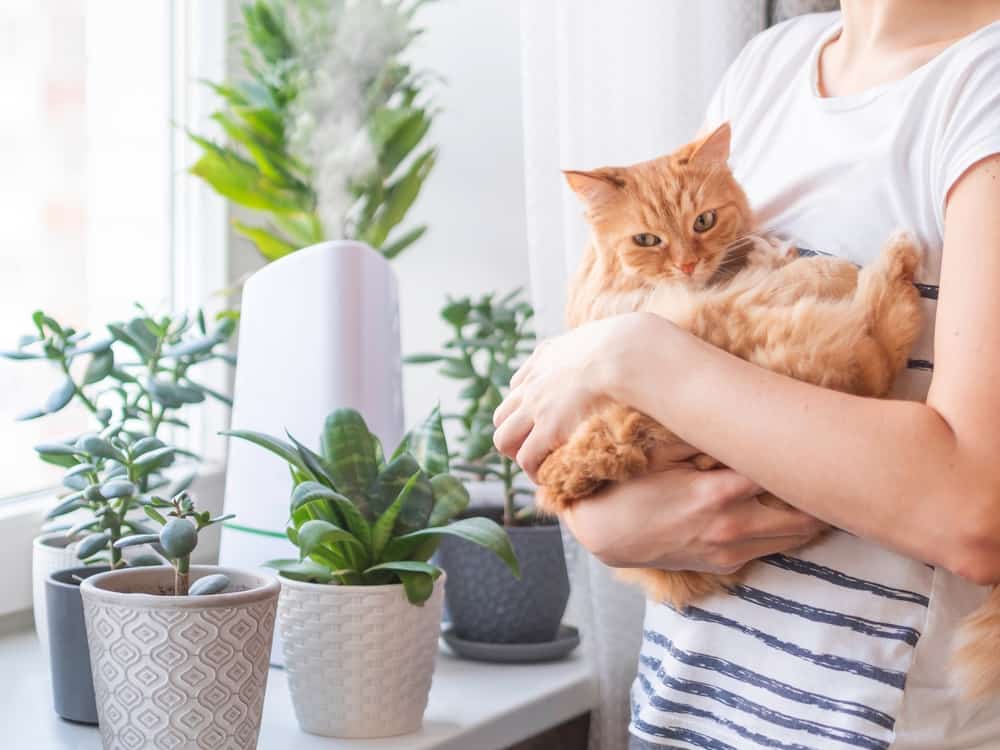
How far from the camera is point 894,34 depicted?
0.96 m

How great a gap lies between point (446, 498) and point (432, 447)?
94mm

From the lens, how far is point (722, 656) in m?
0.95

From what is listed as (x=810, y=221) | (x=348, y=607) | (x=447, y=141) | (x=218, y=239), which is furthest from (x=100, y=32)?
(x=810, y=221)

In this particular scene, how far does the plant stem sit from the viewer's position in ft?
3.23

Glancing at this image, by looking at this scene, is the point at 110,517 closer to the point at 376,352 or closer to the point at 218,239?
the point at 376,352

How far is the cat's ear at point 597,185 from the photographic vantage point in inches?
40.6

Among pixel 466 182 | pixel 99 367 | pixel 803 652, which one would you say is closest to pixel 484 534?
pixel 803 652

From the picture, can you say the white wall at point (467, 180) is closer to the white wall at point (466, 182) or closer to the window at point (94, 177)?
the white wall at point (466, 182)

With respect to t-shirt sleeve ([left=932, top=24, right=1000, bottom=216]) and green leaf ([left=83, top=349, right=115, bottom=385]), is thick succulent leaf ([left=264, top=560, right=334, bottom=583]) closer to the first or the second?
green leaf ([left=83, top=349, right=115, bottom=385])

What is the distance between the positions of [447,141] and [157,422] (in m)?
0.91

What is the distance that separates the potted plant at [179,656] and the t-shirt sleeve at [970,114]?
64 cm

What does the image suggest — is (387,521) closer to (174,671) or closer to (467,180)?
(174,671)

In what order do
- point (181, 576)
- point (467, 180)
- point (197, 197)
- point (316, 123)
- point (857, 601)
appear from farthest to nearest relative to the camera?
1. point (467, 180)
2. point (197, 197)
3. point (316, 123)
4. point (181, 576)
5. point (857, 601)

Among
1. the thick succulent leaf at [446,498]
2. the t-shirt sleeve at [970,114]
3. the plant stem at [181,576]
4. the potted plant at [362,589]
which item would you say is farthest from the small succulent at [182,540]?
the t-shirt sleeve at [970,114]
